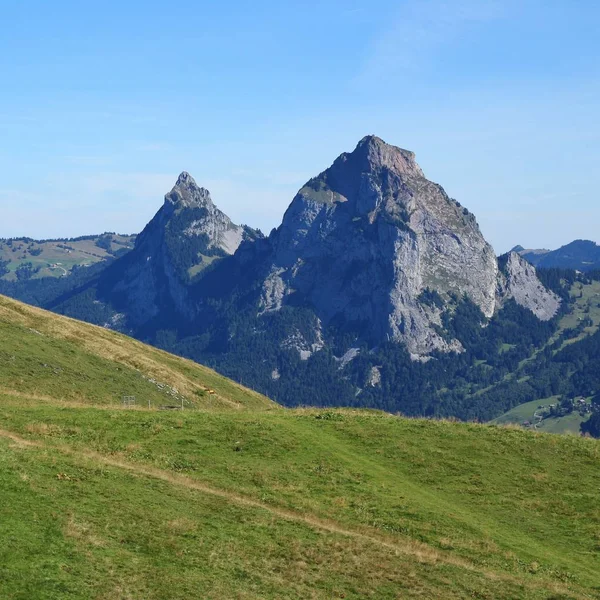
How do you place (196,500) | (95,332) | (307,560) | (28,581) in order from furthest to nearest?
1. (95,332)
2. (196,500)
3. (307,560)
4. (28,581)

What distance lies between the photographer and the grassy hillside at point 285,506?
32.2 metres

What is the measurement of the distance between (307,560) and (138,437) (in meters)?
18.9

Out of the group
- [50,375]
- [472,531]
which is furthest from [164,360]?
[472,531]

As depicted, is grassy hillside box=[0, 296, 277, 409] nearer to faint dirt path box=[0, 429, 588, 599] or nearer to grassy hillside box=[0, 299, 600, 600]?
grassy hillside box=[0, 299, 600, 600]

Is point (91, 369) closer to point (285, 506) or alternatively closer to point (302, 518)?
point (285, 506)

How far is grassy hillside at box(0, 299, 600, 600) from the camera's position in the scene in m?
32.2

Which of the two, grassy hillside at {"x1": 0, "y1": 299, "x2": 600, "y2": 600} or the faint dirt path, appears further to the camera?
the faint dirt path

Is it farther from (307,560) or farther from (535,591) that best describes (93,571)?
(535,591)

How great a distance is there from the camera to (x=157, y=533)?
3519cm

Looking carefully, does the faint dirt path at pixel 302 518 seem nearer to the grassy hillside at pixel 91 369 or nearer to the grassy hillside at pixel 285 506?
the grassy hillside at pixel 285 506

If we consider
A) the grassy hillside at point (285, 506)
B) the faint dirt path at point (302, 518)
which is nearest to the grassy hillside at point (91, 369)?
the grassy hillside at point (285, 506)

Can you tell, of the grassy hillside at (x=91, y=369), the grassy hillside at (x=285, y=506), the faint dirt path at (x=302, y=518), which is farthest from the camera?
the grassy hillside at (x=91, y=369)

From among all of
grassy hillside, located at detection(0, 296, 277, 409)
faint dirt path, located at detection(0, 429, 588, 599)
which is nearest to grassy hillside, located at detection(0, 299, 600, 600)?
faint dirt path, located at detection(0, 429, 588, 599)

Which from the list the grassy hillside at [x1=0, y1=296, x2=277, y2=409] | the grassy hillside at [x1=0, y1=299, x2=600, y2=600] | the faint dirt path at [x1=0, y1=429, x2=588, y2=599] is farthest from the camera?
the grassy hillside at [x1=0, y1=296, x2=277, y2=409]
